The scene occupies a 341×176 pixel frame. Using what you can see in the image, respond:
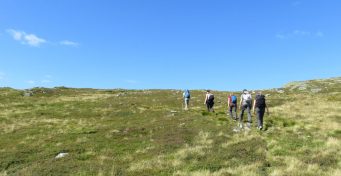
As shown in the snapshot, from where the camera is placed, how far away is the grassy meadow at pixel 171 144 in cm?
1889

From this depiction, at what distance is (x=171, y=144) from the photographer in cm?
2484

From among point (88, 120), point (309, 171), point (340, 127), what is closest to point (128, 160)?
point (309, 171)

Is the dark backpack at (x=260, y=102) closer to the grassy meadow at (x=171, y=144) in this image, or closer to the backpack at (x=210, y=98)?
the grassy meadow at (x=171, y=144)

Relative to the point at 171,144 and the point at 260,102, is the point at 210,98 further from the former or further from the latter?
the point at 171,144

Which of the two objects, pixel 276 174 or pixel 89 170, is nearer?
pixel 276 174

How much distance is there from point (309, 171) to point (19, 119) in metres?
30.5

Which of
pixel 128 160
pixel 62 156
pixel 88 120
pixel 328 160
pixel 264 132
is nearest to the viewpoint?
pixel 328 160

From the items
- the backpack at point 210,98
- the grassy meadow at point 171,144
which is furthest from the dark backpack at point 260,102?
the backpack at point 210,98

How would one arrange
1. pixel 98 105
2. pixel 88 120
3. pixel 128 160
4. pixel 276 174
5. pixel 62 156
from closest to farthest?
pixel 276 174 → pixel 128 160 → pixel 62 156 → pixel 88 120 → pixel 98 105

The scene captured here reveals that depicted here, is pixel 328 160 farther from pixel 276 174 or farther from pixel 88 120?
pixel 88 120

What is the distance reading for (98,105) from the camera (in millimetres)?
51062

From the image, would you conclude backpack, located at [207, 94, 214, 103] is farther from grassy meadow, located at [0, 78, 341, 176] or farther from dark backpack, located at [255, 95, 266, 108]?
dark backpack, located at [255, 95, 266, 108]

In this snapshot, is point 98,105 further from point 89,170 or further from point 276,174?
point 276,174

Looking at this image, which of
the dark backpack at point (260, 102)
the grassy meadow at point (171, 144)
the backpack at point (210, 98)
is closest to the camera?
the grassy meadow at point (171, 144)
